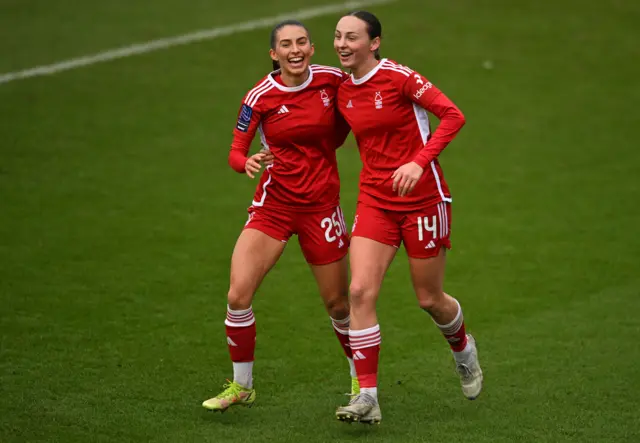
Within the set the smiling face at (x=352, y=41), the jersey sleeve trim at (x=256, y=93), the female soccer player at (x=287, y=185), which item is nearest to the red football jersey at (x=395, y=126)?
the smiling face at (x=352, y=41)

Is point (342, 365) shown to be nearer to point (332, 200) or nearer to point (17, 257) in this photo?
point (332, 200)

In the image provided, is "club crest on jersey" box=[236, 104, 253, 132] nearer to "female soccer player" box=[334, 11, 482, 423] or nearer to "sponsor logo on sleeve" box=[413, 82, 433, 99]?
"female soccer player" box=[334, 11, 482, 423]

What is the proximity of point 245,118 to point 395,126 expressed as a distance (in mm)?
958

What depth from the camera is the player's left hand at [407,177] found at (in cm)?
711

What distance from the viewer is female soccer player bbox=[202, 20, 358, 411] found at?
7.51 metres

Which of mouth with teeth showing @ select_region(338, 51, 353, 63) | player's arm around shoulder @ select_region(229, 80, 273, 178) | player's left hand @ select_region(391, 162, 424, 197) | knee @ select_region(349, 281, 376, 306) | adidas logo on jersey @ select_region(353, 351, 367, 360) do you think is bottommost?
adidas logo on jersey @ select_region(353, 351, 367, 360)

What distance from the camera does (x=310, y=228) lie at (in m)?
7.69

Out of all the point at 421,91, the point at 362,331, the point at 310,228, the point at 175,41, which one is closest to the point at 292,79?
the point at 421,91

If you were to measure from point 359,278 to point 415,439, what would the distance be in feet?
3.39

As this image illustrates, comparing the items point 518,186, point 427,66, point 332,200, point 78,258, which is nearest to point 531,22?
point 427,66

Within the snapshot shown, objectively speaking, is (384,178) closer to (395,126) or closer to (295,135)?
(395,126)

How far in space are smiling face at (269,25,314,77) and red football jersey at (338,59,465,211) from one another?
30 centimetres

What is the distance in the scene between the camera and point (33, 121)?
45.8 ft

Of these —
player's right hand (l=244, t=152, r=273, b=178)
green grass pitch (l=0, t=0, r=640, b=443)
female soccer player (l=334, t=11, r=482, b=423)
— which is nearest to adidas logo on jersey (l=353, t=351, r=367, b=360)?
female soccer player (l=334, t=11, r=482, b=423)
